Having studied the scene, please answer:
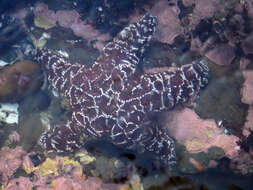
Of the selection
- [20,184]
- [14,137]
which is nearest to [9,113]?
[14,137]

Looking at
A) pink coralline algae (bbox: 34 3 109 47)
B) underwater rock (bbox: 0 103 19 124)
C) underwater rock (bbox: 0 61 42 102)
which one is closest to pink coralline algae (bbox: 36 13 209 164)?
underwater rock (bbox: 0 61 42 102)

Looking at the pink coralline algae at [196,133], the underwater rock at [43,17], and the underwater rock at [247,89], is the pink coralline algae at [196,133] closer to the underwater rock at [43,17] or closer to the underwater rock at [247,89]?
the underwater rock at [247,89]

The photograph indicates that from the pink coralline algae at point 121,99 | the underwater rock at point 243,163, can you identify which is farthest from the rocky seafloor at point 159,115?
the pink coralline algae at point 121,99

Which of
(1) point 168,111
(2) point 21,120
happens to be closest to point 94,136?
(1) point 168,111

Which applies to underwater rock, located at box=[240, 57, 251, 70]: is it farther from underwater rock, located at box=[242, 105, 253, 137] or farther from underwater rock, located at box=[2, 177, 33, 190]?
underwater rock, located at box=[2, 177, 33, 190]

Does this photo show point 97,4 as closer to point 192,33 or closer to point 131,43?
point 131,43

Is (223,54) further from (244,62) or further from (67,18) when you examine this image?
(67,18)
